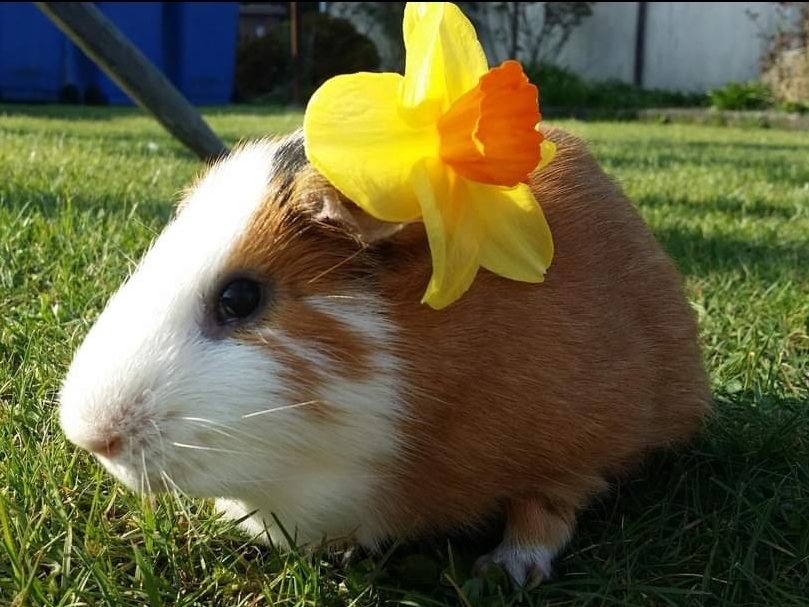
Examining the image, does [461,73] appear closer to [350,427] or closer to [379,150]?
[379,150]

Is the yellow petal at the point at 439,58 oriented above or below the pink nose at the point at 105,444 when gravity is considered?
above

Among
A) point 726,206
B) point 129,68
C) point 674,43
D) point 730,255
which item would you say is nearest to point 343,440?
point 730,255

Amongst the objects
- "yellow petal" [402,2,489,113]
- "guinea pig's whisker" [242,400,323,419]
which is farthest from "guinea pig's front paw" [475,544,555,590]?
"yellow petal" [402,2,489,113]

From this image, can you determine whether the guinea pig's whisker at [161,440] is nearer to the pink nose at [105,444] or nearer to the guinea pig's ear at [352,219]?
the pink nose at [105,444]

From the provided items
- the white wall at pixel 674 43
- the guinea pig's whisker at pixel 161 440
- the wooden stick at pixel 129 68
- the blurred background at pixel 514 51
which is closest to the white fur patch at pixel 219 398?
the guinea pig's whisker at pixel 161 440

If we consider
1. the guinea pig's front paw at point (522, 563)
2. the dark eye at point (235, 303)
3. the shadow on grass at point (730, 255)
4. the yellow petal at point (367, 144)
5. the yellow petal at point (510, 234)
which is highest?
the yellow petal at point (367, 144)

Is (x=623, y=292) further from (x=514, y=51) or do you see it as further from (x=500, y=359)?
(x=514, y=51)
